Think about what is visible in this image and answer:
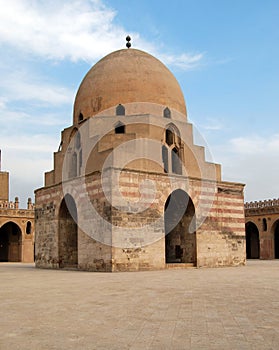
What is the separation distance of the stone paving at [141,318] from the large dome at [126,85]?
1021cm

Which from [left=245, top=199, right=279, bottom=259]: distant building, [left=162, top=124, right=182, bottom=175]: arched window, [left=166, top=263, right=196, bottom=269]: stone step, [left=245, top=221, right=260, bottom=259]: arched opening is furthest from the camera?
[left=245, top=221, right=260, bottom=259]: arched opening

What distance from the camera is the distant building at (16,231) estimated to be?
30.2m

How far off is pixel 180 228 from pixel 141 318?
12.3 meters

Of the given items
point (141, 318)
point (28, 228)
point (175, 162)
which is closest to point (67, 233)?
point (175, 162)

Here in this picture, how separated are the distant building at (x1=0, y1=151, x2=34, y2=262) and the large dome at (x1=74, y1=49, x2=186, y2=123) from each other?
549 inches

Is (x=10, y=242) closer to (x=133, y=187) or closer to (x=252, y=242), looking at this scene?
(x=252, y=242)

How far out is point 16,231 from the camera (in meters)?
31.5

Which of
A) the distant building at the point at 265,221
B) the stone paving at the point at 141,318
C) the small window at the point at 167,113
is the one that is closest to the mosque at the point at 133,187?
the small window at the point at 167,113

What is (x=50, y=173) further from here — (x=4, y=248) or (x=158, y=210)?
(x=4, y=248)

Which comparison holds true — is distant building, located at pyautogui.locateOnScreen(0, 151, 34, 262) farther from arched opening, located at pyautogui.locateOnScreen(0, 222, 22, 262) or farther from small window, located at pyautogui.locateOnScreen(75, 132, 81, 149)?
small window, located at pyautogui.locateOnScreen(75, 132, 81, 149)

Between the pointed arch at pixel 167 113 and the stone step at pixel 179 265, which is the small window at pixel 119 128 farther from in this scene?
the stone step at pixel 179 265

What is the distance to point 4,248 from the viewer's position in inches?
1272

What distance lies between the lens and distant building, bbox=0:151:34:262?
30.2 m

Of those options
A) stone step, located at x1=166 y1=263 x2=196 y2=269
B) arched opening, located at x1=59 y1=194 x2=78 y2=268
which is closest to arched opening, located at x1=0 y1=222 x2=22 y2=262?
arched opening, located at x1=59 y1=194 x2=78 y2=268
